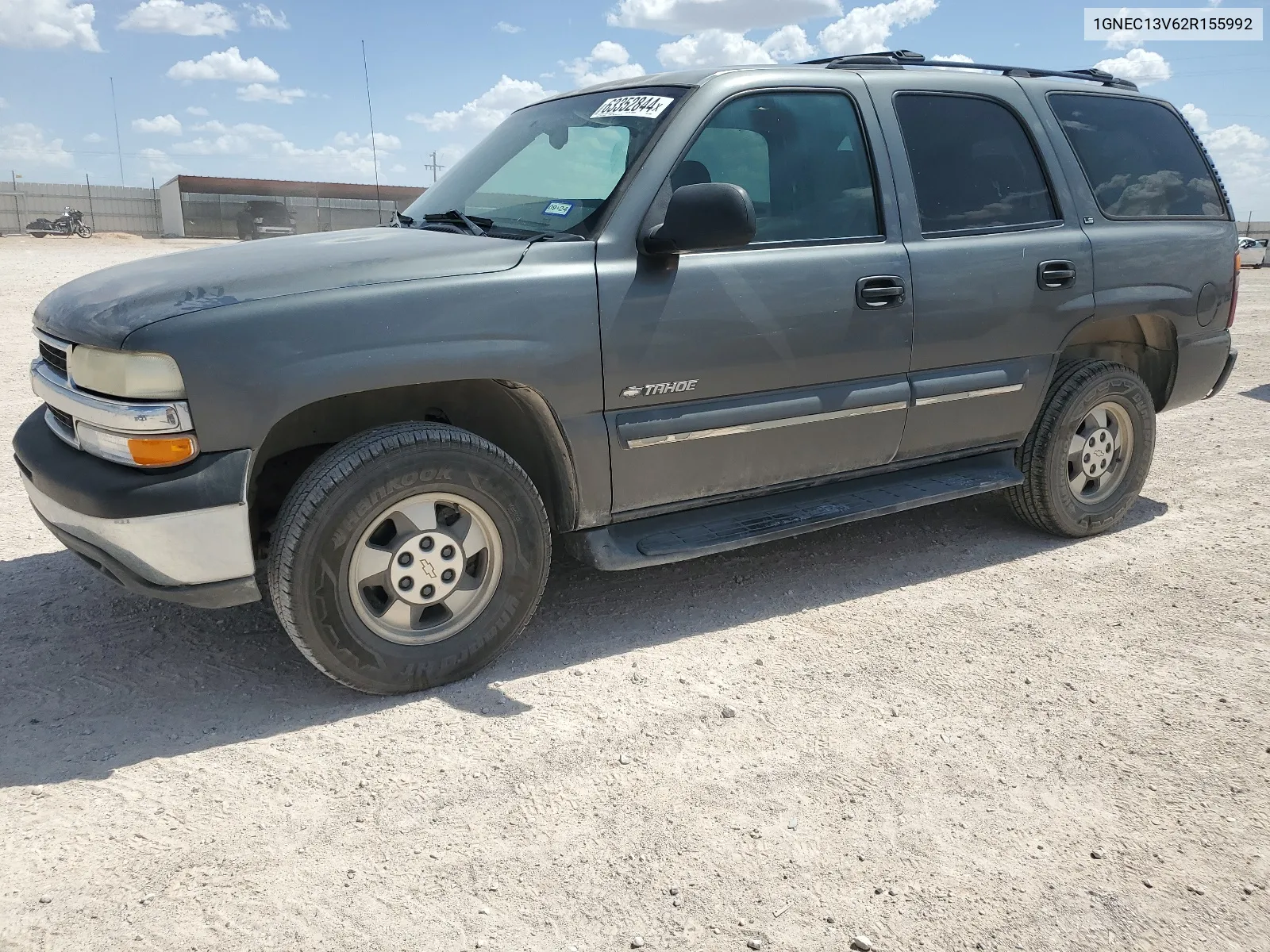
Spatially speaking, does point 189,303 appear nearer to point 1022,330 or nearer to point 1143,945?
point 1143,945

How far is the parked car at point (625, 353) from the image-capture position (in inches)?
116

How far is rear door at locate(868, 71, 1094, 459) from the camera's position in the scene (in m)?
4.05

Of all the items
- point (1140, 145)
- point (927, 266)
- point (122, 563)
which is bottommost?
point (122, 563)

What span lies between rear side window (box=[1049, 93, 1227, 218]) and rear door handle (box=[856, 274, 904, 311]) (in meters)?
1.39

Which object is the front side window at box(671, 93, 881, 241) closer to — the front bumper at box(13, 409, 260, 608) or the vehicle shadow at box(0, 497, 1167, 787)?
the vehicle shadow at box(0, 497, 1167, 787)

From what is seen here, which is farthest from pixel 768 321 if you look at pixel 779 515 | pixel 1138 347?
pixel 1138 347

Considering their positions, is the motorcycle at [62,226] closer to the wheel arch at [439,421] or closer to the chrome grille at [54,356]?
the chrome grille at [54,356]

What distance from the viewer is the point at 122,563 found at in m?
2.93

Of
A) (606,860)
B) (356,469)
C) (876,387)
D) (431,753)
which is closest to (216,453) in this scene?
(356,469)

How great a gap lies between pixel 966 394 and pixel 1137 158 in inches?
64.7

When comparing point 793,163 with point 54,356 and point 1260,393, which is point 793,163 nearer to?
point 54,356

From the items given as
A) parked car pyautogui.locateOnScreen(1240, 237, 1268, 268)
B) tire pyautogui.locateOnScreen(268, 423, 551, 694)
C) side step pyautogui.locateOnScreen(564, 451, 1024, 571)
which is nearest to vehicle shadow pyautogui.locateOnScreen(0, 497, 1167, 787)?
tire pyautogui.locateOnScreen(268, 423, 551, 694)

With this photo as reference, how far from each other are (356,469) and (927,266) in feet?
7.77

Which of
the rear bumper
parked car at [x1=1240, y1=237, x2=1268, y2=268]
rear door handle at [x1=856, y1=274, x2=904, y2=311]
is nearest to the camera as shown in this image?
rear door handle at [x1=856, y1=274, x2=904, y2=311]
